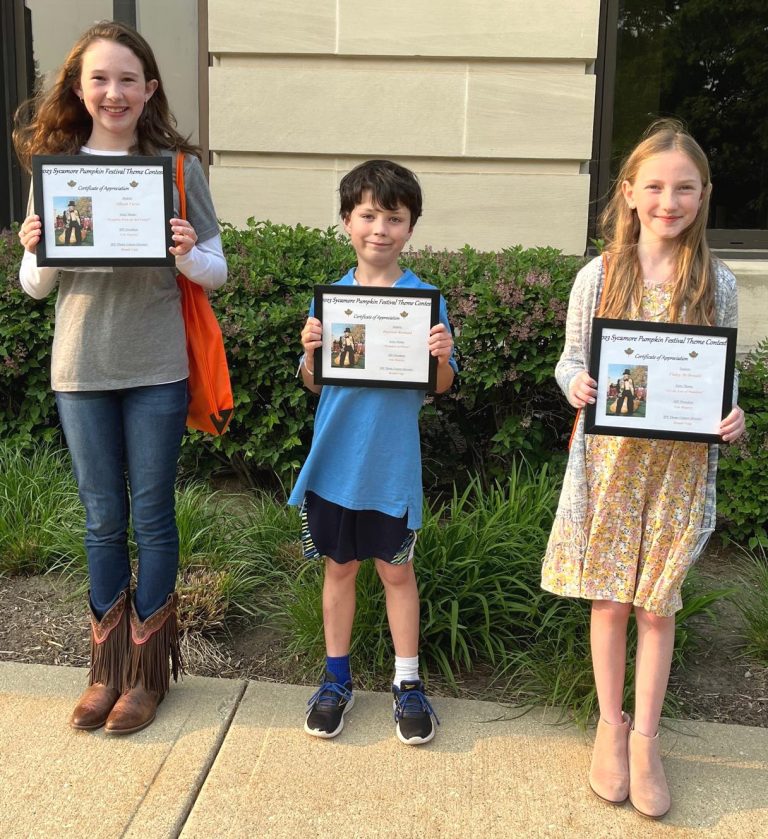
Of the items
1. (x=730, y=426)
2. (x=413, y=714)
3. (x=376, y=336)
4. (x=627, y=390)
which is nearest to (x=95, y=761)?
(x=413, y=714)

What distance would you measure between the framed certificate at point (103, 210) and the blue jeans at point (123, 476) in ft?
1.35

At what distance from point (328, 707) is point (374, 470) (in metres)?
0.80

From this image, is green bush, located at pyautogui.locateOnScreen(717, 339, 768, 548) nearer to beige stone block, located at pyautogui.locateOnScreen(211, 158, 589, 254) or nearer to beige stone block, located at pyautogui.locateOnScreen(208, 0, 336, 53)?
beige stone block, located at pyautogui.locateOnScreen(211, 158, 589, 254)

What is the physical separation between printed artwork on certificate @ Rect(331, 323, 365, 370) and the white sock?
3.22 ft

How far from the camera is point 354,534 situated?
273 cm

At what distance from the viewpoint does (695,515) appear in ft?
7.93

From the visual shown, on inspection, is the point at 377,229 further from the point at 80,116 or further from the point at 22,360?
the point at 22,360

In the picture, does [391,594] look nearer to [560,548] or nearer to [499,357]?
[560,548]

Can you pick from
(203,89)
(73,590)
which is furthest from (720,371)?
(203,89)

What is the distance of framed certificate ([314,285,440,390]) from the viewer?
8.39ft

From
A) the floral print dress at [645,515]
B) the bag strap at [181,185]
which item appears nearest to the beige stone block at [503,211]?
the bag strap at [181,185]

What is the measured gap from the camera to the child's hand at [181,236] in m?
2.54

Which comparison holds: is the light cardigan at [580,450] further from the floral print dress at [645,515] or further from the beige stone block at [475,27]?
the beige stone block at [475,27]

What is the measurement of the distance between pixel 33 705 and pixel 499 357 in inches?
94.8
